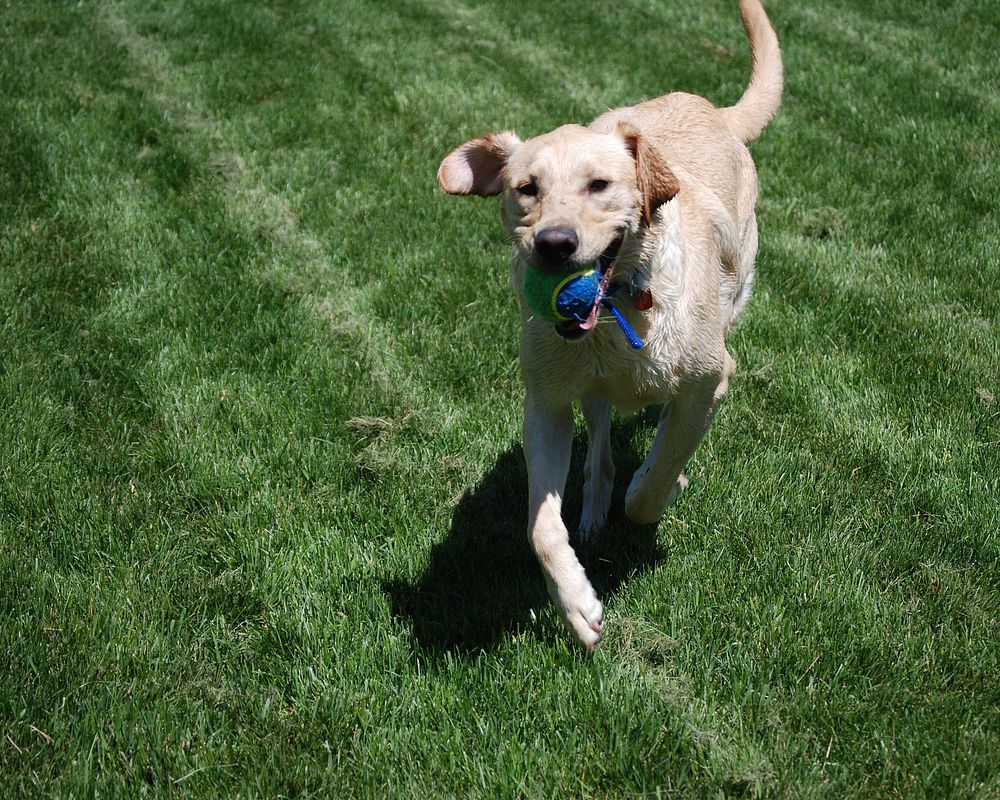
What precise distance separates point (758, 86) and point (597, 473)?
96.3 inches

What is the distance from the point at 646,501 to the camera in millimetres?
3590

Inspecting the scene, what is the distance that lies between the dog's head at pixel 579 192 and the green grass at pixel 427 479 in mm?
1231

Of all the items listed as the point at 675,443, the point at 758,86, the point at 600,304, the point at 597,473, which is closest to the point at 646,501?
the point at 675,443

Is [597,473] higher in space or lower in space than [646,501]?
lower

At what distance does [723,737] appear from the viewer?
2.77m

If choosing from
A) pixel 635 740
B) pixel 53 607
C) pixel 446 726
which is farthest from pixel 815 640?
pixel 53 607

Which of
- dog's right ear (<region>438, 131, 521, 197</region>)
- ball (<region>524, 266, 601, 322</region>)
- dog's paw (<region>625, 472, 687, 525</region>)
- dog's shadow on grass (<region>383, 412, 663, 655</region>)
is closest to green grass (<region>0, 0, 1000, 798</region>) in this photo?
dog's shadow on grass (<region>383, 412, 663, 655</region>)

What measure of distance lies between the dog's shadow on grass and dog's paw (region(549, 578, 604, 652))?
30 cm

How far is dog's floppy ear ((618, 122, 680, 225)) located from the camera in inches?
126

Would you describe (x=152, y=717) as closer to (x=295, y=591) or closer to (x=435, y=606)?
(x=295, y=591)

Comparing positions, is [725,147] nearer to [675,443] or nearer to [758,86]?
[758,86]

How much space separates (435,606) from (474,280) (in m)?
2.52

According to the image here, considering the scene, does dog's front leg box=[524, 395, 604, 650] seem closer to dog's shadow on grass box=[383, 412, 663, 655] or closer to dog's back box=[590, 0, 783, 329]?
dog's shadow on grass box=[383, 412, 663, 655]

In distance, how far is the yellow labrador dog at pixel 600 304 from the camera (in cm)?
307
